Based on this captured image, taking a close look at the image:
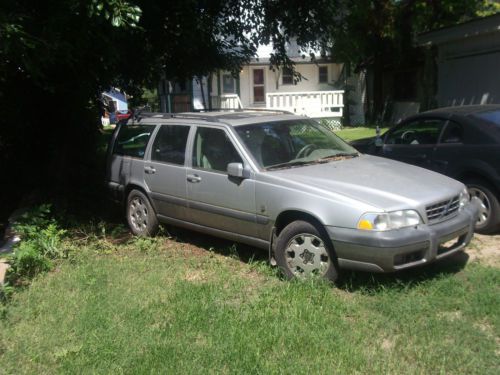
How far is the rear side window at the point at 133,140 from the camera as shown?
7.17 metres

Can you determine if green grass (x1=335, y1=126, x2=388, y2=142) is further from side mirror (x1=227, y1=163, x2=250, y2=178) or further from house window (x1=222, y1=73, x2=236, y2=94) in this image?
side mirror (x1=227, y1=163, x2=250, y2=178)

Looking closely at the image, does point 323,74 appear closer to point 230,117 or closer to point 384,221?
point 230,117

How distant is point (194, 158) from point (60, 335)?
8.41 feet

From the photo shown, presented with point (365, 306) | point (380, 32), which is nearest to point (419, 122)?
point (365, 306)

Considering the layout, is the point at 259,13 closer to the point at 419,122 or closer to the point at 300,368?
the point at 419,122

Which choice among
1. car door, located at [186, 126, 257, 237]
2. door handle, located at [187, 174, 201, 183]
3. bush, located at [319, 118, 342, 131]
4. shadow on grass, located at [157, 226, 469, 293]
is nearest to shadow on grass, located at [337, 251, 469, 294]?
shadow on grass, located at [157, 226, 469, 293]

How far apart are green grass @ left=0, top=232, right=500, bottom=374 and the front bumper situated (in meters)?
0.27

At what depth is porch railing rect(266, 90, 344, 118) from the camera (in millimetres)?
21516

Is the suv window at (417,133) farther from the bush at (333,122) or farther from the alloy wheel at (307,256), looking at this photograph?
the bush at (333,122)

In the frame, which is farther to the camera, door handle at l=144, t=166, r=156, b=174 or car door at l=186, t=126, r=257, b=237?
door handle at l=144, t=166, r=156, b=174

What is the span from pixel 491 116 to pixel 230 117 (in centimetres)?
315

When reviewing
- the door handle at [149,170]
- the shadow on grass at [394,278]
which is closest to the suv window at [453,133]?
the shadow on grass at [394,278]

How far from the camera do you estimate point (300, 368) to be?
12.0ft

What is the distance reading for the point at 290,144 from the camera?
605 cm
